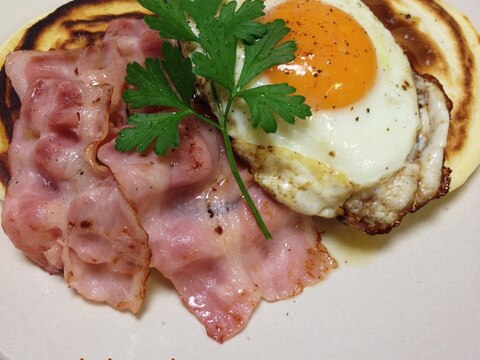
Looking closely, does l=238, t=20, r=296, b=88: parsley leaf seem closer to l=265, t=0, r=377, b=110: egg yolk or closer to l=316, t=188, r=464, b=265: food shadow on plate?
l=265, t=0, r=377, b=110: egg yolk

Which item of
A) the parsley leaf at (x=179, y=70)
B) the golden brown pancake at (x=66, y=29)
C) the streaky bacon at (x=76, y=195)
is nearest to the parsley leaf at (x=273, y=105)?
the parsley leaf at (x=179, y=70)

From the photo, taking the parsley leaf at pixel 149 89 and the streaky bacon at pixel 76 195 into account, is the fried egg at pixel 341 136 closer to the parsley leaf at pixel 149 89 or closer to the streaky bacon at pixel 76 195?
the parsley leaf at pixel 149 89

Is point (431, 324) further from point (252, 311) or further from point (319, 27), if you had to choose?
point (319, 27)

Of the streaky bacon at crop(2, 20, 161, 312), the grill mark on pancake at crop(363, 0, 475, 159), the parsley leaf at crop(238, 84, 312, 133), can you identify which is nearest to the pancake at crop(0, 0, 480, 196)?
the grill mark on pancake at crop(363, 0, 475, 159)

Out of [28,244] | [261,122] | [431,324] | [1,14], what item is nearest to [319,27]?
[261,122]

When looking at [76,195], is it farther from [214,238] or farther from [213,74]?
[213,74]

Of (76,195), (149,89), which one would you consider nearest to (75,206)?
(76,195)
